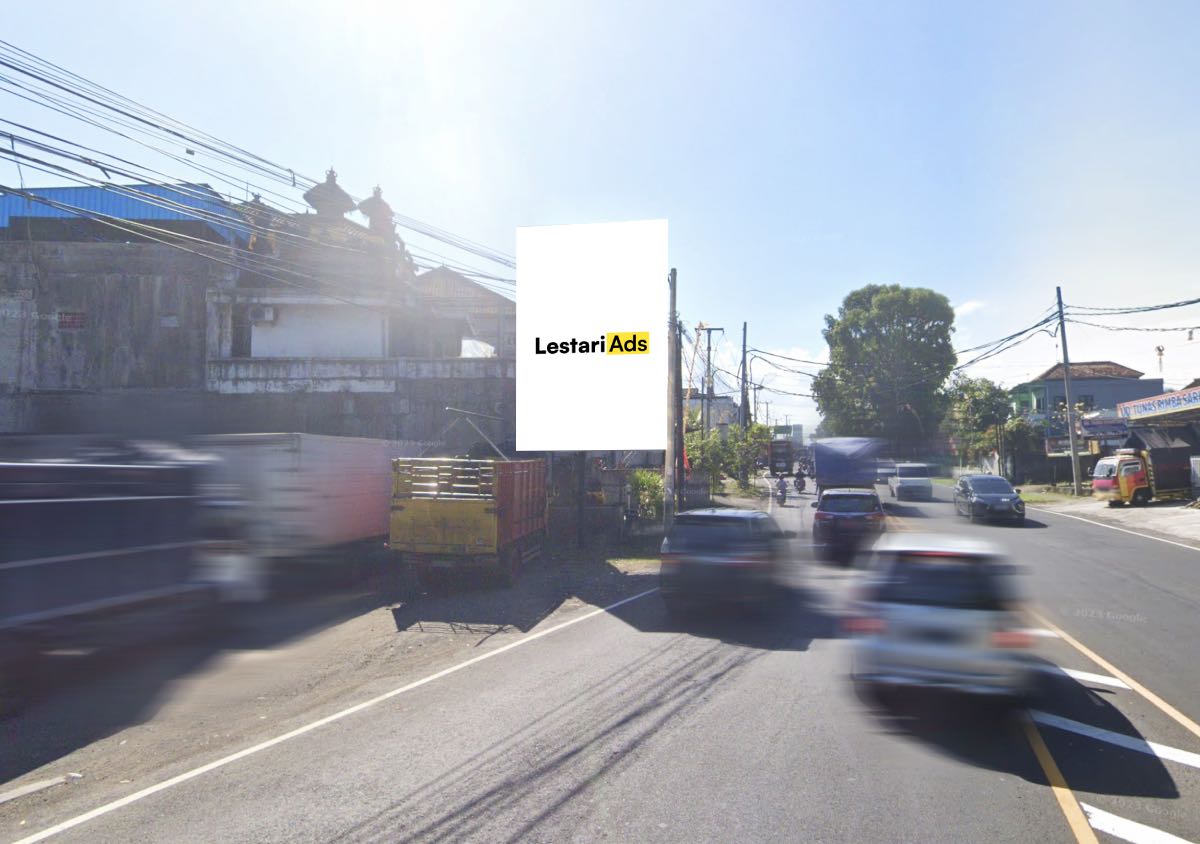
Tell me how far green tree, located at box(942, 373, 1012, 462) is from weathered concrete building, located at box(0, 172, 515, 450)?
13.7 m

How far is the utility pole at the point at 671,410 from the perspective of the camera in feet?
59.2

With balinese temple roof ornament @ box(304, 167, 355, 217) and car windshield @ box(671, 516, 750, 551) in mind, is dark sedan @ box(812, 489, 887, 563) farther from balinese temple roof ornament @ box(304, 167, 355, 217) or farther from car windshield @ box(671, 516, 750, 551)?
balinese temple roof ornament @ box(304, 167, 355, 217)

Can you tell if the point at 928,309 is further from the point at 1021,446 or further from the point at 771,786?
the point at 1021,446

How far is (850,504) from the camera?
1544 cm

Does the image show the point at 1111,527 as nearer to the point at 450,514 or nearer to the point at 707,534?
the point at 707,534

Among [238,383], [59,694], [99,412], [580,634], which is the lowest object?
[580,634]

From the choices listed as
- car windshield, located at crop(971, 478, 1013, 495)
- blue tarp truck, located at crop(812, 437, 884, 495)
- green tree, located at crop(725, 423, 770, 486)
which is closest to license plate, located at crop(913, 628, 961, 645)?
blue tarp truck, located at crop(812, 437, 884, 495)

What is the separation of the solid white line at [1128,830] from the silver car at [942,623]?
1.56 meters

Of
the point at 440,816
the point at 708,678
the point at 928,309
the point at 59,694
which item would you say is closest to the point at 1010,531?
the point at 928,309

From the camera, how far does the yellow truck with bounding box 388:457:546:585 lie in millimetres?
13438

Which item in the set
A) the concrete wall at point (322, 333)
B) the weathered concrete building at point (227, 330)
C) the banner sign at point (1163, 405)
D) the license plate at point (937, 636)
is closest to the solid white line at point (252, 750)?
the license plate at point (937, 636)

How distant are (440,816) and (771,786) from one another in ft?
6.86

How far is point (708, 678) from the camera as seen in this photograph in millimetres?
7660

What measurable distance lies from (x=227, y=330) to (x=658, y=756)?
1166 inches
